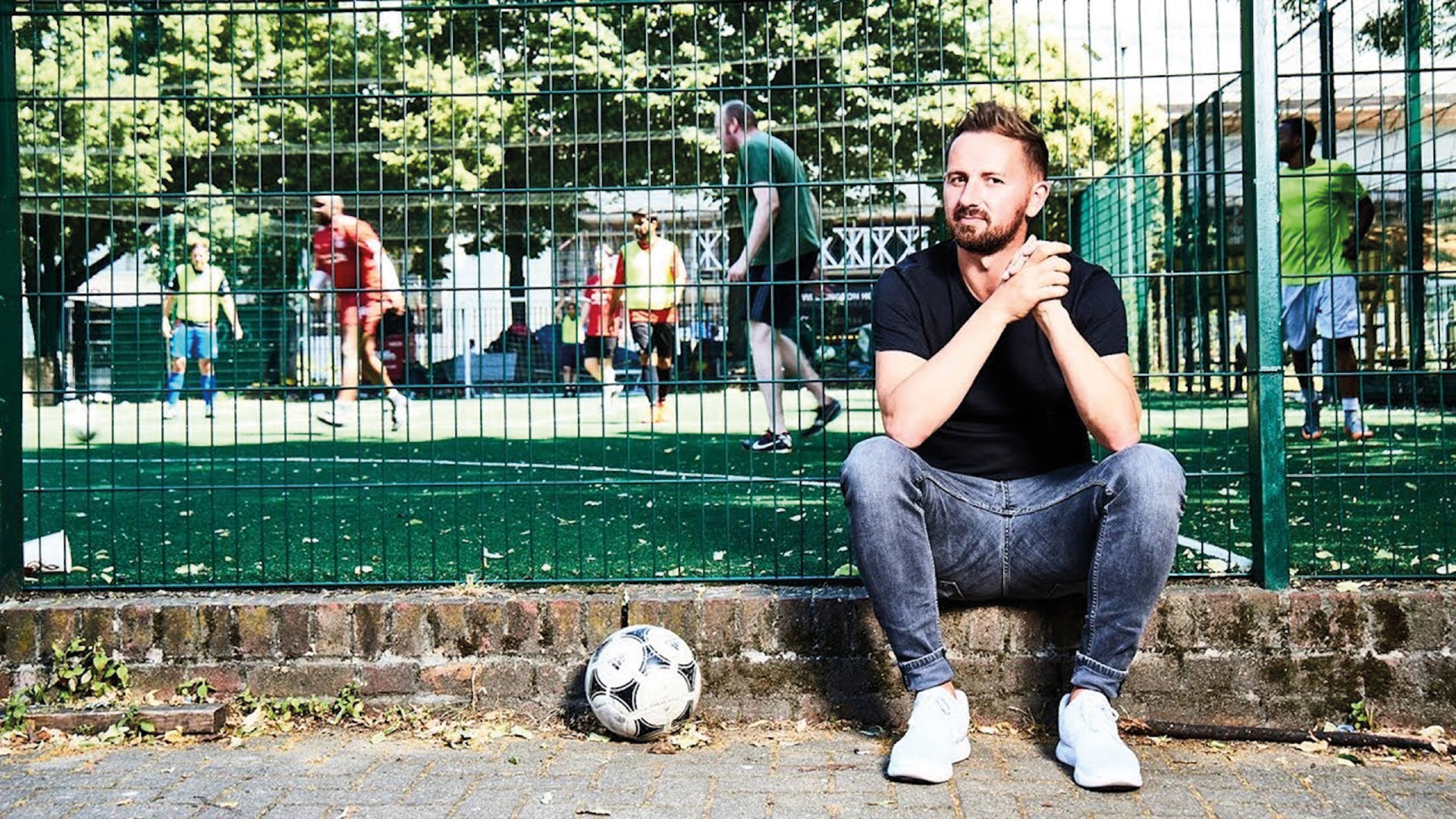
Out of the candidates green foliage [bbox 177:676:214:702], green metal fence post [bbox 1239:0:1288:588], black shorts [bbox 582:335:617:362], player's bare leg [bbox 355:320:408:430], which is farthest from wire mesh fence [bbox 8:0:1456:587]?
player's bare leg [bbox 355:320:408:430]

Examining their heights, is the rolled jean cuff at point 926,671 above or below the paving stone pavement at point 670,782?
above

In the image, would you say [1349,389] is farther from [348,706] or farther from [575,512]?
[348,706]

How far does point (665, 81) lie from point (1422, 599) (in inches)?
743

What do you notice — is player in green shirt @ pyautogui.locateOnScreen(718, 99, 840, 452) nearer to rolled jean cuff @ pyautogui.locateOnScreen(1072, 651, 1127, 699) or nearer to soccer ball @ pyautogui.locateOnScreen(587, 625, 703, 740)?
soccer ball @ pyautogui.locateOnScreen(587, 625, 703, 740)

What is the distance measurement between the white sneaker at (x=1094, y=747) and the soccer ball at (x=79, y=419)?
2.90 m

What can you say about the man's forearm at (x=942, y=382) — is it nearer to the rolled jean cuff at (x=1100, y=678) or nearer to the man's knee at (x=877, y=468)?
the man's knee at (x=877, y=468)

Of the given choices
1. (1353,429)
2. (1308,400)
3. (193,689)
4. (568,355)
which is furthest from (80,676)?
(1353,429)

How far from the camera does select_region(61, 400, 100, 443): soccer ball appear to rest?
207 inches

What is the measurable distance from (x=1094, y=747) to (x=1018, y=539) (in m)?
0.59

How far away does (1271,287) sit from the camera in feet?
13.7

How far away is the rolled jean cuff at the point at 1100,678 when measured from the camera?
364 centimetres

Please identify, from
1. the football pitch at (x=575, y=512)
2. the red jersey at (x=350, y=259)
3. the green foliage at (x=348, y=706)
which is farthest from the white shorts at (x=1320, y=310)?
the red jersey at (x=350, y=259)

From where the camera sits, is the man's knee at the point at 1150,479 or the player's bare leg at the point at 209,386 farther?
the player's bare leg at the point at 209,386

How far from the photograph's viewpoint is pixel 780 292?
5.60 m
